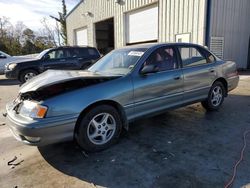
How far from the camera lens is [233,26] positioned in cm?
1162

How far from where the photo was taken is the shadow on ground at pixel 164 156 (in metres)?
2.71

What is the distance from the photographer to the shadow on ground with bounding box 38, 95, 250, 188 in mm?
2705

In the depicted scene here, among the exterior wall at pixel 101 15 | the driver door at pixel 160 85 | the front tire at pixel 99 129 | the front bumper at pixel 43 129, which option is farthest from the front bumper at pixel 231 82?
the exterior wall at pixel 101 15

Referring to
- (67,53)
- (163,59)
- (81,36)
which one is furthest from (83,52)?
(81,36)

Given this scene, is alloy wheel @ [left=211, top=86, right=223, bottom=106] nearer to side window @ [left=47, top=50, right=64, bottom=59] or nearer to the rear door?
the rear door

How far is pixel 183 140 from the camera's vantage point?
147 inches

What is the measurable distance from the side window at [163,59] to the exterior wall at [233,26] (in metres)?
7.15

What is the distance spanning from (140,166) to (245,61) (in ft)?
39.6

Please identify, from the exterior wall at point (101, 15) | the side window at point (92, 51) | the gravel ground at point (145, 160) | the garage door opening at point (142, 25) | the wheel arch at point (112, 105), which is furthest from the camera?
the exterior wall at point (101, 15)

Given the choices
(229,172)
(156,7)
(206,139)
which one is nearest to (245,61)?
(156,7)

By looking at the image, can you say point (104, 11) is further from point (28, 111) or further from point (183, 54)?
point (28, 111)

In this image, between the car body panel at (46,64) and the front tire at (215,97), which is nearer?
the front tire at (215,97)

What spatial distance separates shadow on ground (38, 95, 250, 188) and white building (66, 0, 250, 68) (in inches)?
274

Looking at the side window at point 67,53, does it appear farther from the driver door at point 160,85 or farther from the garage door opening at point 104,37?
the garage door opening at point 104,37
